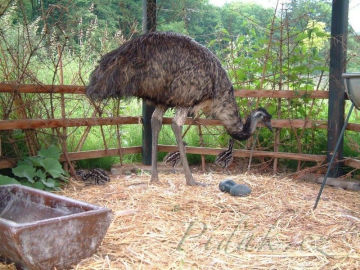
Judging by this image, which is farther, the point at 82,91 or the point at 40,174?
the point at 82,91

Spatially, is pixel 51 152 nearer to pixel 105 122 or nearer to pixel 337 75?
pixel 105 122

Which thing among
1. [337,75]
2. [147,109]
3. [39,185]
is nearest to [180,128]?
[147,109]

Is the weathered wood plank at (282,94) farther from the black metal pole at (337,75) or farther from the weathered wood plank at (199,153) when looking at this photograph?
the weathered wood plank at (199,153)

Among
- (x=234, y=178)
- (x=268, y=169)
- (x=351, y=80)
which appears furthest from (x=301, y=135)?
(x=351, y=80)

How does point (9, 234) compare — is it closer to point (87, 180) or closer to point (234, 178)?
point (87, 180)

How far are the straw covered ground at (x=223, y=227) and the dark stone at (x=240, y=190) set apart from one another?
0.07 meters

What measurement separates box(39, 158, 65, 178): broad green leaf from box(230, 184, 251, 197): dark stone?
188cm

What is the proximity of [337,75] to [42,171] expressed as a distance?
360cm

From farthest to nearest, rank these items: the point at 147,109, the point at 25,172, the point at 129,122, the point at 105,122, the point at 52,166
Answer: the point at 147,109 < the point at 129,122 < the point at 105,122 < the point at 52,166 < the point at 25,172

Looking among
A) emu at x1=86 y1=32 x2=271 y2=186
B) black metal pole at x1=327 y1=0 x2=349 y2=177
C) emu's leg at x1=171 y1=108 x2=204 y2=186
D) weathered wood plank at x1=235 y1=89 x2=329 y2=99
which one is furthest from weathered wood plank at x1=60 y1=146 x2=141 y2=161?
black metal pole at x1=327 y1=0 x2=349 y2=177

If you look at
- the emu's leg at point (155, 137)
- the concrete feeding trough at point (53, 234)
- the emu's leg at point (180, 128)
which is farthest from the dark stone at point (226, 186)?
the concrete feeding trough at point (53, 234)

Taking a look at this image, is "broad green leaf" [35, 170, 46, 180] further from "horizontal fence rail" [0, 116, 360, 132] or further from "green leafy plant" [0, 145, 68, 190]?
"horizontal fence rail" [0, 116, 360, 132]

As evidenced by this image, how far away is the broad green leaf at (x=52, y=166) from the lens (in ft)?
18.1

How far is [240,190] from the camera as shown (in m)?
5.26
